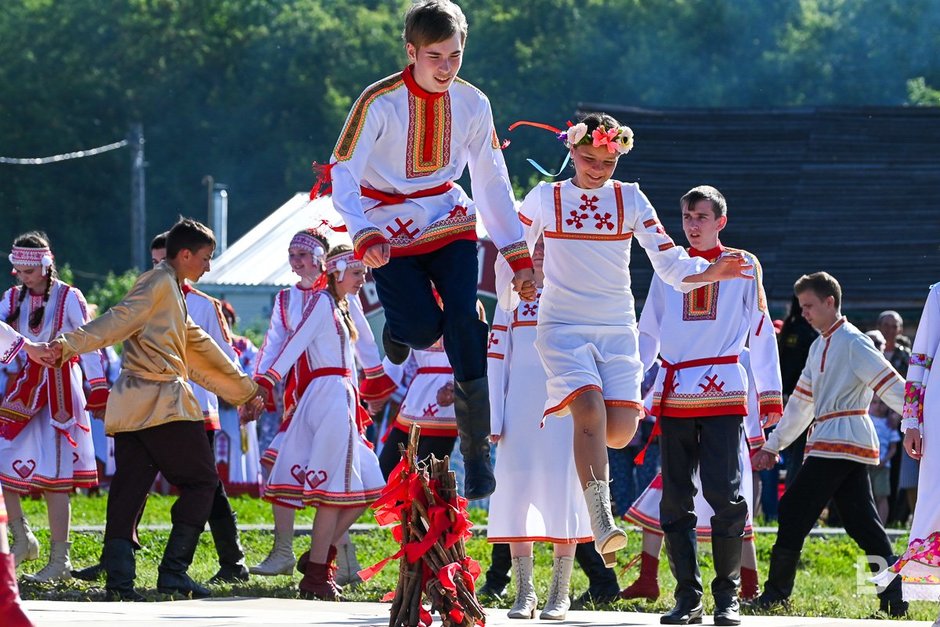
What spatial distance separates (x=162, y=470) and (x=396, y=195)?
2938mm

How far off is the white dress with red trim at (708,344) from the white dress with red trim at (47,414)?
11.2 feet

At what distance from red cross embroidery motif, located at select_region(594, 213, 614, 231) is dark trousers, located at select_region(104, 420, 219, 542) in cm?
267

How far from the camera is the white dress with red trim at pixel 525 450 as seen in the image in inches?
352

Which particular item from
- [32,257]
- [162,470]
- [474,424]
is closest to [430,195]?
[474,424]

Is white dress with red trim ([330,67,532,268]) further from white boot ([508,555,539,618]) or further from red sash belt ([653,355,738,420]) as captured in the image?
white boot ([508,555,539,618])

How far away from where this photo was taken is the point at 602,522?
7.30 m

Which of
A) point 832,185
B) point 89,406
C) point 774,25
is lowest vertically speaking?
point 89,406

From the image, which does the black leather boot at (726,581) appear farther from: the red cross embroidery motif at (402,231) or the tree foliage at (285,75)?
the tree foliage at (285,75)

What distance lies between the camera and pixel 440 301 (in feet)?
23.7

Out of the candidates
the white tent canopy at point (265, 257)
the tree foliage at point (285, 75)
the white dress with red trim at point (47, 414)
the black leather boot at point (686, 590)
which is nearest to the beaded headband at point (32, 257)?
the white dress with red trim at point (47, 414)

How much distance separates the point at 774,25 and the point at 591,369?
187 ft

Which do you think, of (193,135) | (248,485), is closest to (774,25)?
(193,135)

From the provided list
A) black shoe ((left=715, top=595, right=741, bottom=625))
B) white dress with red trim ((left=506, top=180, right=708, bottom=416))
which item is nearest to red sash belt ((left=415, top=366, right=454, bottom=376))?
white dress with red trim ((left=506, top=180, right=708, bottom=416))

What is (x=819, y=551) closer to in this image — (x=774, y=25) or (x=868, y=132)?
(x=868, y=132)
